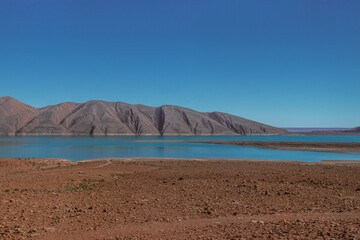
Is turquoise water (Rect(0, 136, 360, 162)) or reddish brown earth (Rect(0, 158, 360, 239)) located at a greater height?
reddish brown earth (Rect(0, 158, 360, 239))

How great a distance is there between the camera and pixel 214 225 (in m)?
7.94

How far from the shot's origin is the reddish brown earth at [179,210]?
7.33 m

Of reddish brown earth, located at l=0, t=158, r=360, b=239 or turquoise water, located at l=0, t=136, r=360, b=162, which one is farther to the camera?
turquoise water, located at l=0, t=136, r=360, b=162

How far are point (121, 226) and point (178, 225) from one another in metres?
1.57

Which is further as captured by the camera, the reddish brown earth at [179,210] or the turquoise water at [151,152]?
the turquoise water at [151,152]

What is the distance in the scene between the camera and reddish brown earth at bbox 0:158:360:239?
7328 millimetres

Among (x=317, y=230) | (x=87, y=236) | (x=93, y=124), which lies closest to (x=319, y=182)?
(x=317, y=230)

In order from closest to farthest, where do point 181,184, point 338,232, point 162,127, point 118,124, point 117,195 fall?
point 338,232 < point 117,195 < point 181,184 < point 118,124 < point 162,127

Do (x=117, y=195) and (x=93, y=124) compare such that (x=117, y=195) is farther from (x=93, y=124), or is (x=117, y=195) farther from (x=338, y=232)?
(x=93, y=124)

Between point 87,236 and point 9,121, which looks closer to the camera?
point 87,236

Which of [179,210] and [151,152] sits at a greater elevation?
[179,210]

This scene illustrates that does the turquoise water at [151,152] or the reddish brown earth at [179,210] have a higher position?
the reddish brown earth at [179,210]

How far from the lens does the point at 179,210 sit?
9633 millimetres

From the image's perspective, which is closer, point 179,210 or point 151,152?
point 179,210
